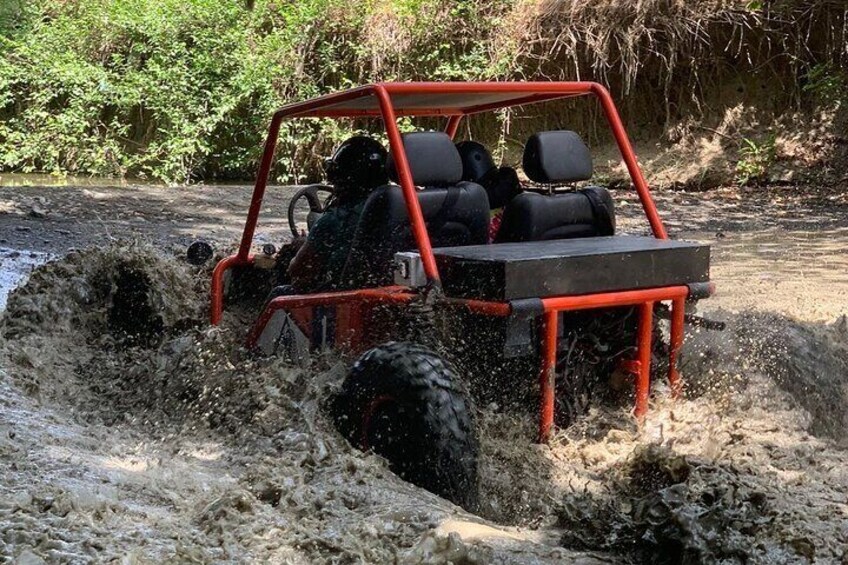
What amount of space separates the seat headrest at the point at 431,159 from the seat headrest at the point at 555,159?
0.35m

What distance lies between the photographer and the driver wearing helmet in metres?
4.33

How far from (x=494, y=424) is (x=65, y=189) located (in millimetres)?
9211

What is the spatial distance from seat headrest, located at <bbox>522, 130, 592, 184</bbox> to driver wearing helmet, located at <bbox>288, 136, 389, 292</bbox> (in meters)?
0.65

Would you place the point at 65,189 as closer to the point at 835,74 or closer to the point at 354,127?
the point at 354,127

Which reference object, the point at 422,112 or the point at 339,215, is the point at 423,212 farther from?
the point at 422,112

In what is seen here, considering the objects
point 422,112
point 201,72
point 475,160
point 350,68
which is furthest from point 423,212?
point 201,72

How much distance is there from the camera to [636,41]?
1345 centimetres

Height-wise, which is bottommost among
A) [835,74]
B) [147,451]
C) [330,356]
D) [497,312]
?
[147,451]

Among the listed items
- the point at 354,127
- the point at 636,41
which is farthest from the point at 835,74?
the point at 354,127

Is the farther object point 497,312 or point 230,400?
point 230,400

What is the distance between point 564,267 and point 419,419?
781 mm

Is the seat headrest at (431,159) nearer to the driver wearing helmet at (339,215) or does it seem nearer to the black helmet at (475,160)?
the driver wearing helmet at (339,215)

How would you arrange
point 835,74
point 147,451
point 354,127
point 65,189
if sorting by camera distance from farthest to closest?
point 354,127 < point 835,74 < point 65,189 < point 147,451

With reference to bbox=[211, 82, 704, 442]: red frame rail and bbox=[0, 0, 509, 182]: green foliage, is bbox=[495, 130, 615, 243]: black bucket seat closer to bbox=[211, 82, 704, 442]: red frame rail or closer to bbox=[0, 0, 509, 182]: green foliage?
bbox=[211, 82, 704, 442]: red frame rail
